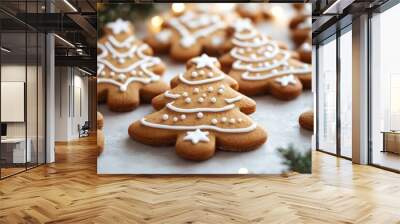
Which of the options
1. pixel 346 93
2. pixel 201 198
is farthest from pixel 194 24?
pixel 346 93

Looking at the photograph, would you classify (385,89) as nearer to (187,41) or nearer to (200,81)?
(200,81)

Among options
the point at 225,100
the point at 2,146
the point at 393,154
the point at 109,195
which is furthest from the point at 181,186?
the point at 393,154

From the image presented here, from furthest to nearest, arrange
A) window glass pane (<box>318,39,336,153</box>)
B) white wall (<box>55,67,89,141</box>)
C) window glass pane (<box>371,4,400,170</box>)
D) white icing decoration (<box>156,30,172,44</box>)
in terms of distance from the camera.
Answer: white wall (<box>55,67,89,141</box>), window glass pane (<box>318,39,336,153</box>), window glass pane (<box>371,4,400,170</box>), white icing decoration (<box>156,30,172,44</box>)

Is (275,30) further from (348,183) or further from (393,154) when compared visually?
(393,154)

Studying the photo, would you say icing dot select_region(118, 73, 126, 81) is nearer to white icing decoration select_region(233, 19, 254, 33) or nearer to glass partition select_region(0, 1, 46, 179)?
glass partition select_region(0, 1, 46, 179)

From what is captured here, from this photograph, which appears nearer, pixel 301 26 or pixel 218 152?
pixel 218 152

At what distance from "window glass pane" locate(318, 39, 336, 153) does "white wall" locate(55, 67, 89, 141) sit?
8.77 meters

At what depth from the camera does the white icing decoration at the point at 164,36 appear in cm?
578

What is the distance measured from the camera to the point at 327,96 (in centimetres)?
935

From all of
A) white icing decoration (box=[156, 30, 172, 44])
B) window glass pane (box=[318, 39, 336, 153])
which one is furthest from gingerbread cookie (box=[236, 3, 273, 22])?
window glass pane (box=[318, 39, 336, 153])

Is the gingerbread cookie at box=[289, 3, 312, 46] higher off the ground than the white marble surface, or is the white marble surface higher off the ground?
the gingerbread cookie at box=[289, 3, 312, 46]

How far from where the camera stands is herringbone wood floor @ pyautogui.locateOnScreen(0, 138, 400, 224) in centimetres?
356

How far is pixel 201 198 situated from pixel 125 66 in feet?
8.12

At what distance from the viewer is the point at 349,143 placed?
309 inches
